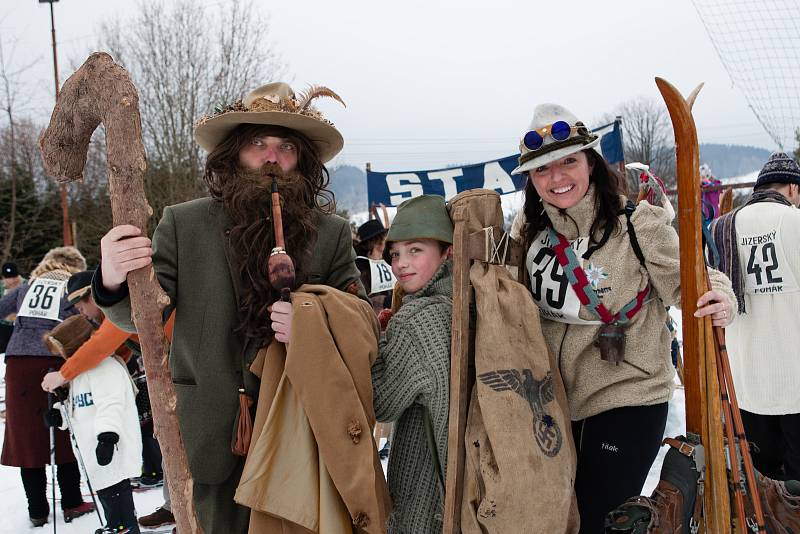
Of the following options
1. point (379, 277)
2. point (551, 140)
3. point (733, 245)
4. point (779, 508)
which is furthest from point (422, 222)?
point (379, 277)

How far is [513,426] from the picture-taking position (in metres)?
1.77

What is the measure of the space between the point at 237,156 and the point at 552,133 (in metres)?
1.14

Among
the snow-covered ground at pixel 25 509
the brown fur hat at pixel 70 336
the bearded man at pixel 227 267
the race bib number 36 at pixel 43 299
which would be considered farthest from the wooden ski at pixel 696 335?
the race bib number 36 at pixel 43 299

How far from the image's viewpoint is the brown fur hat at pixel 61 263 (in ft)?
16.8

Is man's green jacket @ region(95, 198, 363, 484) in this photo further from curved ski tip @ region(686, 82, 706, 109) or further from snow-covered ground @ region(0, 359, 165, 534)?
snow-covered ground @ region(0, 359, 165, 534)

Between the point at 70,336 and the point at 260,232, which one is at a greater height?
the point at 260,232

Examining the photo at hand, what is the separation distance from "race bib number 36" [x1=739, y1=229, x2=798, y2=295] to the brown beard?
2.70 metres

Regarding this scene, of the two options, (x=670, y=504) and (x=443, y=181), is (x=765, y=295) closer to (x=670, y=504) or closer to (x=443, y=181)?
(x=670, y=504)

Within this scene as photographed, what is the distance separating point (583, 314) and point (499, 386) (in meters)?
0.51

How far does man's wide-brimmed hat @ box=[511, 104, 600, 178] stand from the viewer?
2188 millimetres

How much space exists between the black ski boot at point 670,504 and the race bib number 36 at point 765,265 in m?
1.90

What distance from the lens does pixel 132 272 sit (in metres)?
1.81

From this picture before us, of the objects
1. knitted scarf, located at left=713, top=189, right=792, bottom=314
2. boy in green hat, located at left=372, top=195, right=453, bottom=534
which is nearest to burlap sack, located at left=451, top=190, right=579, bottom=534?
boy in green hat, located at left=372, top=195, right=453, bottom=534

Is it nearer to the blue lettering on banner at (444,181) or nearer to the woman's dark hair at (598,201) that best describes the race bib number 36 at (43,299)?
the blue lettering on banner at (444,181)
